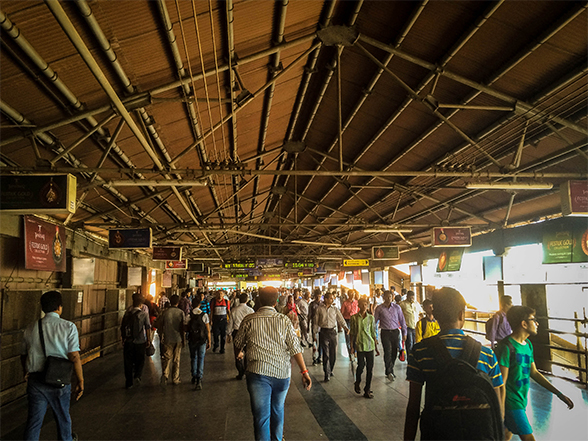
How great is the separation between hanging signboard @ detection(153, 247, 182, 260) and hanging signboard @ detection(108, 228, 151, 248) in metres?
5.06

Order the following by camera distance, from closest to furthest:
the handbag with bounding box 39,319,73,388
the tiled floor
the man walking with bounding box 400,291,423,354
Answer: the handbag with bounding box 39,319,73,388 < the tiled floor < the man walking with bounding box 400,291,423,354

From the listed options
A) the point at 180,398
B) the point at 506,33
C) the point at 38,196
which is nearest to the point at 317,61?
the point at 506,33

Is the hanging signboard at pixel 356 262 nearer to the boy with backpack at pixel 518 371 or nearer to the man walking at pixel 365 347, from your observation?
the man walking at pixel 365 347

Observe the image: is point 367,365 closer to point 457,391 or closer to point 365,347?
point 365,347

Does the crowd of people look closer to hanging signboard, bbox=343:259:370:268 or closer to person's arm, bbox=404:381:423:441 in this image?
person's arm, bbox=404:381:423:441

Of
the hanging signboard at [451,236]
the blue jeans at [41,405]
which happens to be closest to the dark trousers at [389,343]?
the hanging signboard at [451,236]

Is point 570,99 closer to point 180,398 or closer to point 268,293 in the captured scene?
point 268,293

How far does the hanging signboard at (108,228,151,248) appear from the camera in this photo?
1189 cm

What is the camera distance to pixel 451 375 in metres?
2.31

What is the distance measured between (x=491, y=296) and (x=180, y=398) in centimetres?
1198

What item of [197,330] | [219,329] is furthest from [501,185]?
[219,329]

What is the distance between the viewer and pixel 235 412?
6.80 meters

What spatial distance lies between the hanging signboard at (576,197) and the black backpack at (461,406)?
698 cm

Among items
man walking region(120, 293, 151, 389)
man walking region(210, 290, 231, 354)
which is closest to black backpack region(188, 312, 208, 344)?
man walking region(120, 293, 151, 389)
